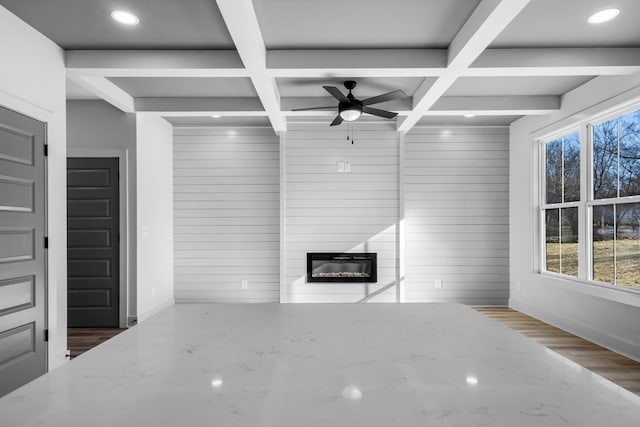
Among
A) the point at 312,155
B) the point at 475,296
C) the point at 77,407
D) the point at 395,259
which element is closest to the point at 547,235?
the point at 475,296

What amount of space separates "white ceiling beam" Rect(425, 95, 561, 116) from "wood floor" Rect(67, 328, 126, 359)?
4432mm

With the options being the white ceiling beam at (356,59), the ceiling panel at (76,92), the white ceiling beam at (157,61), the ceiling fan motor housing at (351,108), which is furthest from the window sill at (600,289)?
the ceiling panel at (76,92)

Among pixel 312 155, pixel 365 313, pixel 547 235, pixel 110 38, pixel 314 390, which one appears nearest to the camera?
pixel 314 390

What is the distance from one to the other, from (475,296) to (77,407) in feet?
19.2

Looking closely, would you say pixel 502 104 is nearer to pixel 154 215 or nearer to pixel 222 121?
pixel 222 121

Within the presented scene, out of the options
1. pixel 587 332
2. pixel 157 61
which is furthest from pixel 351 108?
pixel 587 332

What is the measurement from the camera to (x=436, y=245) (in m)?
5.84

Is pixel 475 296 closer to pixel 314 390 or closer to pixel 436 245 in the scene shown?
pixel 436 245

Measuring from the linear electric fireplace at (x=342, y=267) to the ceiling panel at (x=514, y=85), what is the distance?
2406mm

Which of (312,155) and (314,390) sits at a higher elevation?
(312,155)

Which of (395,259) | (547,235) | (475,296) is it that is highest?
(547,235)

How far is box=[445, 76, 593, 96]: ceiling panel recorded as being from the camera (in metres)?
4.06

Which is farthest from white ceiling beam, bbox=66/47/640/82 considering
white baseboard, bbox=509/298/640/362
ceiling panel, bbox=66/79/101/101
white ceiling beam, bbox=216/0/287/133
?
white baseboard, bbox=509/298/640/362

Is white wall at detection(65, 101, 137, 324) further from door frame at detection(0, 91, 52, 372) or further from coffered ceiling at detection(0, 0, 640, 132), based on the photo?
door frame at detection(0, 91, 52, 372)
